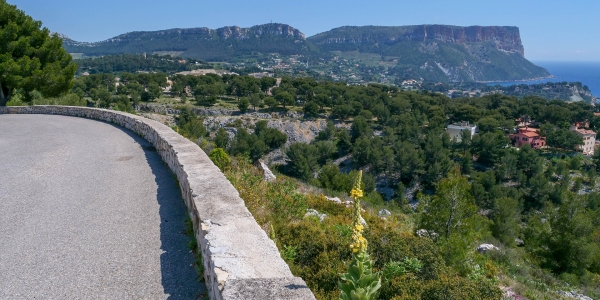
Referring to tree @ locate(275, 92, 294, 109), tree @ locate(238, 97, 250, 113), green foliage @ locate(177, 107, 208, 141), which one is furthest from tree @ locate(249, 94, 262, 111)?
green foliage @ locate(177, 107, 208, 141)

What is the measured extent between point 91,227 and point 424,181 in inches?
1928

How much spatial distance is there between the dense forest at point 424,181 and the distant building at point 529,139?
144 cm

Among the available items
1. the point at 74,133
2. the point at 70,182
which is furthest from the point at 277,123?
the point at 70,182

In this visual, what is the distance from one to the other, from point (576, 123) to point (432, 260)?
7994cm

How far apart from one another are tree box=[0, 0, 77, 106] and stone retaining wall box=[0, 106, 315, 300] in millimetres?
14142

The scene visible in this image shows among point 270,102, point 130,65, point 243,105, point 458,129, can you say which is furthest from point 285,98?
point 130,65

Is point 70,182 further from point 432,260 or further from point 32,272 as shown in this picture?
point 432,260

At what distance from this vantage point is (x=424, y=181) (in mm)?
49719

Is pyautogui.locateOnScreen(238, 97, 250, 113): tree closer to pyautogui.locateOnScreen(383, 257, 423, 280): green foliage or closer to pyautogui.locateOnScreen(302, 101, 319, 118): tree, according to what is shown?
pyautogui.locateOnScreen(302, 101, 319, 118): tree

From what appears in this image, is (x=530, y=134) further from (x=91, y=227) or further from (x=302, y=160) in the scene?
(x=91, y=227)

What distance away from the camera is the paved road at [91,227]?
347 centimetres

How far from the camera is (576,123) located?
68.4 meters

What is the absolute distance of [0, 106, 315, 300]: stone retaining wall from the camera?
278cm

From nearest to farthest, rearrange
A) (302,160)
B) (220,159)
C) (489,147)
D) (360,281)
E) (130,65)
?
(360,281) → (220,159) → (302,160) → (489,147) → (130,65)
